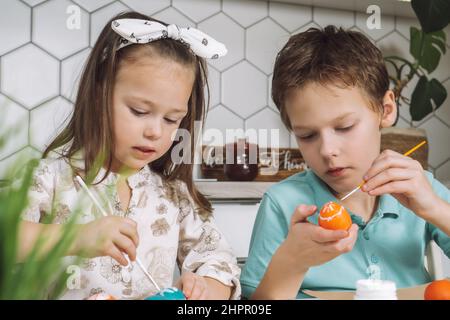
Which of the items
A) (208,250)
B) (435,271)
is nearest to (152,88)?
(208,250)

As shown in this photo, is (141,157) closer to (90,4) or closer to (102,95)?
(102,95)

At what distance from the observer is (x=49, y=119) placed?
930mm

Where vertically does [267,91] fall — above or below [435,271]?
above

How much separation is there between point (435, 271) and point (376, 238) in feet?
0.42

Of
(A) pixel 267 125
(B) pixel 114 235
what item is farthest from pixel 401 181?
(A) pixel 267 125

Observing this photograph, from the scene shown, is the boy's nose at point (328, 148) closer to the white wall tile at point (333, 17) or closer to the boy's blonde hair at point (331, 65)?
the boy's blonde hair at point (331, 65)

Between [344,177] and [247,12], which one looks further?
[247,12]

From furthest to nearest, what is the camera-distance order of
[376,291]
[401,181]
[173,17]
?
[173,17], [401,181], [376,291]

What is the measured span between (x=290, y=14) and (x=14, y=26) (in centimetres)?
58

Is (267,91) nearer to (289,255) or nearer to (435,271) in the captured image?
A: (435,271)

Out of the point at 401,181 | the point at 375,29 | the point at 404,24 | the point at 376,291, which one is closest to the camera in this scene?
the point at 376,291

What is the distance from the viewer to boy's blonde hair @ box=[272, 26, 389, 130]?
2.37ft

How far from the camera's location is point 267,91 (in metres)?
1.18

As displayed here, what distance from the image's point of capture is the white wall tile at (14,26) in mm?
935
